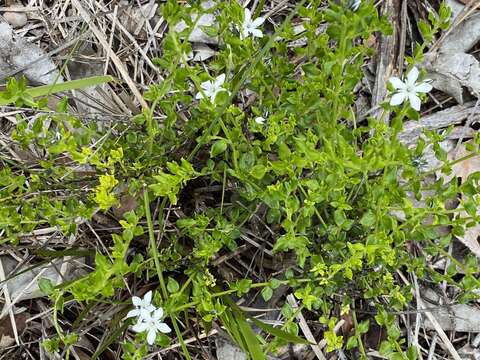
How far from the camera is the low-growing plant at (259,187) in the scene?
183 centimetres

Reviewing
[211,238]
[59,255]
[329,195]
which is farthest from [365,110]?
[59,255]

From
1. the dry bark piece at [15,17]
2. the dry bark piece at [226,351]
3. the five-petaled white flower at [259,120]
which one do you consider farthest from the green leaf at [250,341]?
the dry bark piece at [15,17]

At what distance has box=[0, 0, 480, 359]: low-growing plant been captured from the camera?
5.99ft

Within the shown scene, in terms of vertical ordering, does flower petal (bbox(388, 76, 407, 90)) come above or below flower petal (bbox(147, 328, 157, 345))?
above

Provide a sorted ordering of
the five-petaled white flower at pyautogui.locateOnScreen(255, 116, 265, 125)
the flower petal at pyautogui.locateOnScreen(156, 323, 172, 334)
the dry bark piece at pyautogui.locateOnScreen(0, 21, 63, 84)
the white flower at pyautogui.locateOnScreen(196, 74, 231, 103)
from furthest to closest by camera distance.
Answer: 1. the dry bark piece at pyautogui.locateOnScreen(0, 21, 63, 84)
2. the five-petaled white flower at pyautogui.locateOnScreen(255, 116, 265, 125)
3. the white flower at pyautogui.locateOnScreen(196, 74, 231, 103)
4. the flower petal at pyautogui.locateOnScreen(156, 323, 172, 334)

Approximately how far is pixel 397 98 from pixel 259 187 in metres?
0.51

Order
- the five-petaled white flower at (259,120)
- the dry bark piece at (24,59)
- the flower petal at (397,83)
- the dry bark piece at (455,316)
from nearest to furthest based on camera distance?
1. the flower petal at (397,83)
2. the five-petaled white flower at (259,120)
3. the dry bark piece at (455,316)
4. the dry bark piece at (24,59)

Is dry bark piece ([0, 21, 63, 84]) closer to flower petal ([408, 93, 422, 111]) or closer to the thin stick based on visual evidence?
the thin stick

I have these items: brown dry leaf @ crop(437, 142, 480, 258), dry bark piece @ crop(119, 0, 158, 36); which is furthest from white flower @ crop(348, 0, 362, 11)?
dry bark piece @ crop(119, 0, 158, 36)

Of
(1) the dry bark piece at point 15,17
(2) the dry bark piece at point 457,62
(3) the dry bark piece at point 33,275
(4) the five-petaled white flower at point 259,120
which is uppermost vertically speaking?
(1) the dry bark piece at point 15,17

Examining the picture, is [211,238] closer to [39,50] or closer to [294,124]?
[294,124]

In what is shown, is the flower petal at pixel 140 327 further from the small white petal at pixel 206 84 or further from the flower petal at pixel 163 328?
the small white petal at pixel 206 84

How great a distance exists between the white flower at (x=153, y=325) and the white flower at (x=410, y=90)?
0.89 meters

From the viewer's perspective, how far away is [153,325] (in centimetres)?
185
